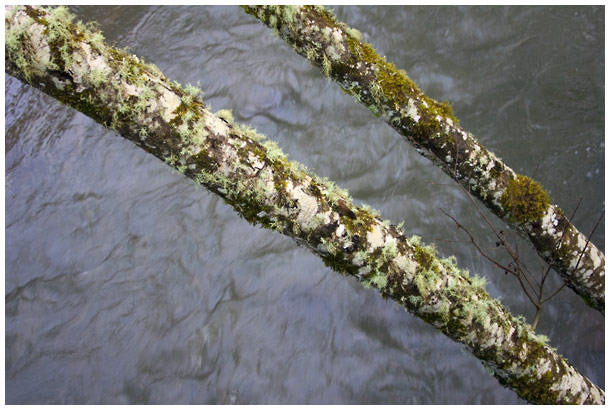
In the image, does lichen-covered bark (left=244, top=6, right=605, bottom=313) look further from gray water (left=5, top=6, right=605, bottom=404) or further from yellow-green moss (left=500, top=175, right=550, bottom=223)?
gray water (left=5, top=6, right=605, bottom=404)

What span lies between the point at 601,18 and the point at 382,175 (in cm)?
328

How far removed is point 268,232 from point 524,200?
3052 mm

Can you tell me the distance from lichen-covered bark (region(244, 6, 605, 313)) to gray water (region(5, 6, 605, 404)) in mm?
1194

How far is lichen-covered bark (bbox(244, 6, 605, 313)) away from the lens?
2715 millimetres

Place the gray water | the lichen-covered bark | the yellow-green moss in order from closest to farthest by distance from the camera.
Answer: the lichen-covered bark < the yellow-green moss < the gray water

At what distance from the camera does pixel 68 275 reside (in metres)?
5.05

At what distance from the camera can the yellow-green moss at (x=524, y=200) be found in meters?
2.98

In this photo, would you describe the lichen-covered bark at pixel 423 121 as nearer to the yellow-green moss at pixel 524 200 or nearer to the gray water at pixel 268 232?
the yellow-green moss at pixel 524 200

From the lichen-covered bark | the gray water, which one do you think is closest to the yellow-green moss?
the lichen-covered bark
